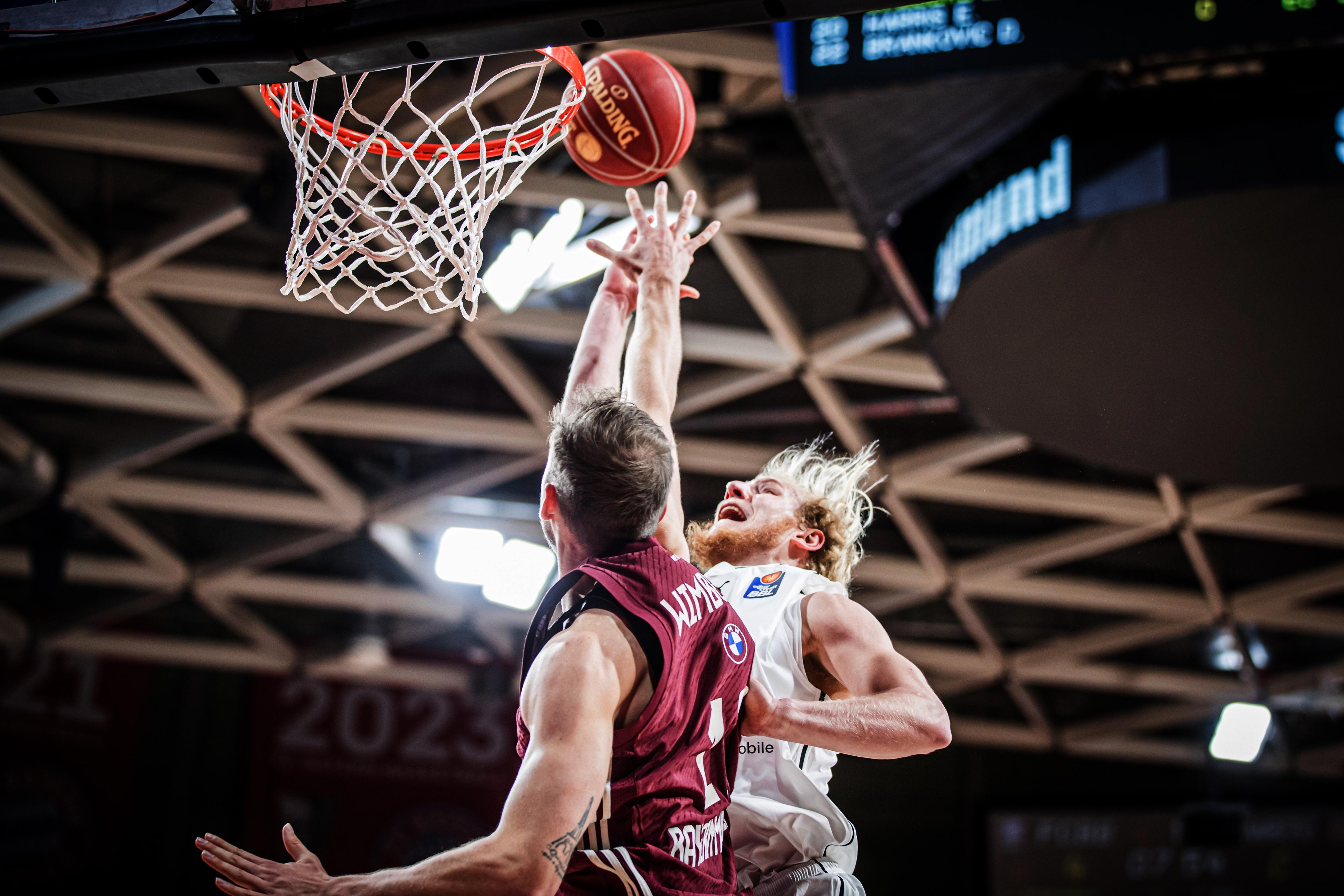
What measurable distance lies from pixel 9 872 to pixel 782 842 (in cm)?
999

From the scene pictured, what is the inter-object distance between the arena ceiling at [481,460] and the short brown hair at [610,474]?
12.0 ft

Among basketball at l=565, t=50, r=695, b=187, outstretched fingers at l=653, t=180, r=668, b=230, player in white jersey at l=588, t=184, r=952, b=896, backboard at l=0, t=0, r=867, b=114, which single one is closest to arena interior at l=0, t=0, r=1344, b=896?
backboard at l=0, t=0, r=867, b=114

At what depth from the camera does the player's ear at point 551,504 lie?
2.35 meters

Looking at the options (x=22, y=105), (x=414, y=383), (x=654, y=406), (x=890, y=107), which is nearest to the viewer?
(x=22, y=105)

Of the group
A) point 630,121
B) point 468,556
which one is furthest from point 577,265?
point 630,121

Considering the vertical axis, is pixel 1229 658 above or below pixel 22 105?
above

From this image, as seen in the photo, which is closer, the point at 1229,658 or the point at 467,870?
the point at 467,870

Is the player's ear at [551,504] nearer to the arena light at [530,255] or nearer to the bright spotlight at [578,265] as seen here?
the arena light at [530,255]

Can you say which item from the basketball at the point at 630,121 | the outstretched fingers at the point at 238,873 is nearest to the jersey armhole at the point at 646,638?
the outstretched fingers at the point at 238,873

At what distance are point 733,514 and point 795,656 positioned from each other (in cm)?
57

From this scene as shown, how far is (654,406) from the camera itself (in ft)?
10.0

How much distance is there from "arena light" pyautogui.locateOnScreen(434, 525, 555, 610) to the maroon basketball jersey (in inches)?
279

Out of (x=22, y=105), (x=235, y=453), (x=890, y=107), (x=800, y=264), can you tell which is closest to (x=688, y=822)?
(x=22, y=105)

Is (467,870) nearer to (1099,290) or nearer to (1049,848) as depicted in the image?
(1099,290)
